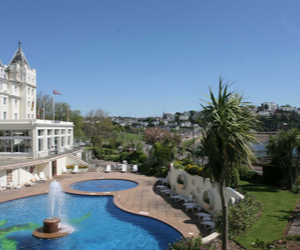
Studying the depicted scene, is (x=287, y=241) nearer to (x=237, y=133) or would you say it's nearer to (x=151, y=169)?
(x=237, y=133)

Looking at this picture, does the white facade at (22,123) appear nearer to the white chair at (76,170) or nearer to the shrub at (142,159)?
the white chair at (76,170)

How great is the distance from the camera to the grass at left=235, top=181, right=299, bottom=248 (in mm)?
8289

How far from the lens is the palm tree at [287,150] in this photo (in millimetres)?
13727

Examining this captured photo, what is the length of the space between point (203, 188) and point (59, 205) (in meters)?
9.12

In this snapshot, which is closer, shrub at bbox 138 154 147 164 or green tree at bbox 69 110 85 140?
shrub at bbox 138 154 147 164

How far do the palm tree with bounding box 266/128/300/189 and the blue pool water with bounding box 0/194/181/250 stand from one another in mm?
7755

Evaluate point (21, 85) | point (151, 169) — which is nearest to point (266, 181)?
point (151, 169)

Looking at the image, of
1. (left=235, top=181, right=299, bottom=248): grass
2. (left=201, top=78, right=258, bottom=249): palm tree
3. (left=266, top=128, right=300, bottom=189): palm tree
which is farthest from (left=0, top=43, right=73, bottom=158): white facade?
(left=201, top=78, right=258, bottom=249): palm tree

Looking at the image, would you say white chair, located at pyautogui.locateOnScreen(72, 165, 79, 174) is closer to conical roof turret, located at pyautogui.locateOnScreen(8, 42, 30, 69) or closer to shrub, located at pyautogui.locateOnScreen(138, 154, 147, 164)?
shrub, located at pyautogui.locateOnScreen(138, 154, 147, 164)

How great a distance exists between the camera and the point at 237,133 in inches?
245

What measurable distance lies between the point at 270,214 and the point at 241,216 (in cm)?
176

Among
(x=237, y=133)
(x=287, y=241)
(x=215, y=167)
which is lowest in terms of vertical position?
(x=287, y=241)

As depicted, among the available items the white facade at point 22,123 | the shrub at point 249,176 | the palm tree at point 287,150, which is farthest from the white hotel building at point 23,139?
the palm tree at point 287,150

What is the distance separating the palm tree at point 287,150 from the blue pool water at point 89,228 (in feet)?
25.4
